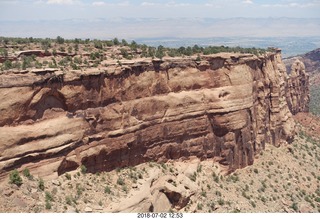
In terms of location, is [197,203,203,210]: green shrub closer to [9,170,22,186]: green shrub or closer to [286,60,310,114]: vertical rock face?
[9,170,22,186]: green shrub

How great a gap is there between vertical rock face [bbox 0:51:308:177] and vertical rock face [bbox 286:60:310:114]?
29695 mm

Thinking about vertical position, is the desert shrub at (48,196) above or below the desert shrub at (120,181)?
above

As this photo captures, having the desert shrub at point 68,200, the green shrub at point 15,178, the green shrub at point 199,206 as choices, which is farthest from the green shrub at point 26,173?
the green shrub at point 199,206

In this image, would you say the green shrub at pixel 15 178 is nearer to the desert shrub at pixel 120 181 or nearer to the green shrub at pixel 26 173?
the green shrub at pixel 26 173

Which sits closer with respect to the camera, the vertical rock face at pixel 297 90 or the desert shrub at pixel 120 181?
the desert shrub at pixel 120 181

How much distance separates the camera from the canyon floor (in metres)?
30.1

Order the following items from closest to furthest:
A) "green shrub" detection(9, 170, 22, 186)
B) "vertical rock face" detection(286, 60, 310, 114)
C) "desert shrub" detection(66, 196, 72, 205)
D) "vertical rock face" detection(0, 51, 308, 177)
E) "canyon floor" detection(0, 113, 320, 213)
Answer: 1. "green shrub" detection(9, 170, 22, 186)
2. "canyon floor" detection(0, 113, 320, 213)
3. "desert shrub" detection(66, 196, 72, 205)
4. "vertical rock face" detection(0, 51, 308, 177)
5. "vertical rock face" detection(286, 60, 310, 114)

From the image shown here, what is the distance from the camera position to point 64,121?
33.5 metres

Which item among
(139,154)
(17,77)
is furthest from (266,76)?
(17,77)

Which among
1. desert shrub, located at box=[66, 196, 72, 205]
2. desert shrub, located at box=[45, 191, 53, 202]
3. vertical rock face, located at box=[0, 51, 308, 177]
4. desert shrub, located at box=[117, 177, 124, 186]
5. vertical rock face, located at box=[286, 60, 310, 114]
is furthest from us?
vertical rock face, located at box=[286, 60, 310, 114]

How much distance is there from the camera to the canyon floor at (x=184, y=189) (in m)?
30.1

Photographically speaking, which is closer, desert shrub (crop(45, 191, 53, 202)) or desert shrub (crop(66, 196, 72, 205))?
desert shrub (crop(45, 191, 53, 202))

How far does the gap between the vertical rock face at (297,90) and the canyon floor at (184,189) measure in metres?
26.5

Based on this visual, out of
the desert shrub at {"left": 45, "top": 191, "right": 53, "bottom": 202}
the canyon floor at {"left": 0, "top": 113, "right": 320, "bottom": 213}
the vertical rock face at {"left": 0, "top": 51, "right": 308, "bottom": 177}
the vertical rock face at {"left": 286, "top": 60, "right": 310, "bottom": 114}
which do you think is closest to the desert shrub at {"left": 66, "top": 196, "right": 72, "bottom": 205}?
the canyon floor at {"left": 0, "top": 113, "right": 320, "bottom": 213}
